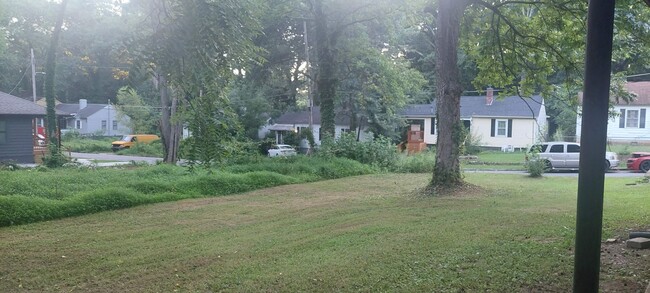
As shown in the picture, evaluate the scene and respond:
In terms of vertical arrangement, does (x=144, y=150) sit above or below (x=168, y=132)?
below

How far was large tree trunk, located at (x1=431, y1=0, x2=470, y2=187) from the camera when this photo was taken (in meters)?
15.4

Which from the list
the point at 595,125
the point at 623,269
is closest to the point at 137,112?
the point at 623,269

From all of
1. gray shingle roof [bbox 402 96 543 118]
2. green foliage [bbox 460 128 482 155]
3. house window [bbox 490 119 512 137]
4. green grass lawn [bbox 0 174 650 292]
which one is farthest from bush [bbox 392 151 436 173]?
house window [bbox 490 119 512 137]

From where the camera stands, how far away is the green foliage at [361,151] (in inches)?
1031

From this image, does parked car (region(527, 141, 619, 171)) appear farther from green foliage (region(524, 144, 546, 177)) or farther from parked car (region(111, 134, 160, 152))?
parked car (region(111, 134, 160, 152))

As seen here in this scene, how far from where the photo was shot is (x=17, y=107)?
27734 mm

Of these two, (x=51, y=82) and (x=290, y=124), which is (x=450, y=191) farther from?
(x=290, y=124)

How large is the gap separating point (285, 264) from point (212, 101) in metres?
2.29

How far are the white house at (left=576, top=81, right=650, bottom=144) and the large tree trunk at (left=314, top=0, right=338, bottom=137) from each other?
20.7 metres

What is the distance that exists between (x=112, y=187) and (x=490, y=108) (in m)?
35.1

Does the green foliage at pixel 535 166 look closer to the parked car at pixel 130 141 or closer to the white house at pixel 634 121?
the white house at pixel 634 121

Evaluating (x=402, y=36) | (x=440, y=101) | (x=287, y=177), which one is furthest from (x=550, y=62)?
(x=402, y=36)

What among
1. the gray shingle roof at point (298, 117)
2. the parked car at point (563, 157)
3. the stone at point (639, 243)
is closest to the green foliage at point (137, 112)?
the gray shingle roof at point (298, 117)

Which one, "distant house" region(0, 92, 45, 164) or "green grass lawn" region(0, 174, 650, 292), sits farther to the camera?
"distant house" region(0, 92, 45, 164)
